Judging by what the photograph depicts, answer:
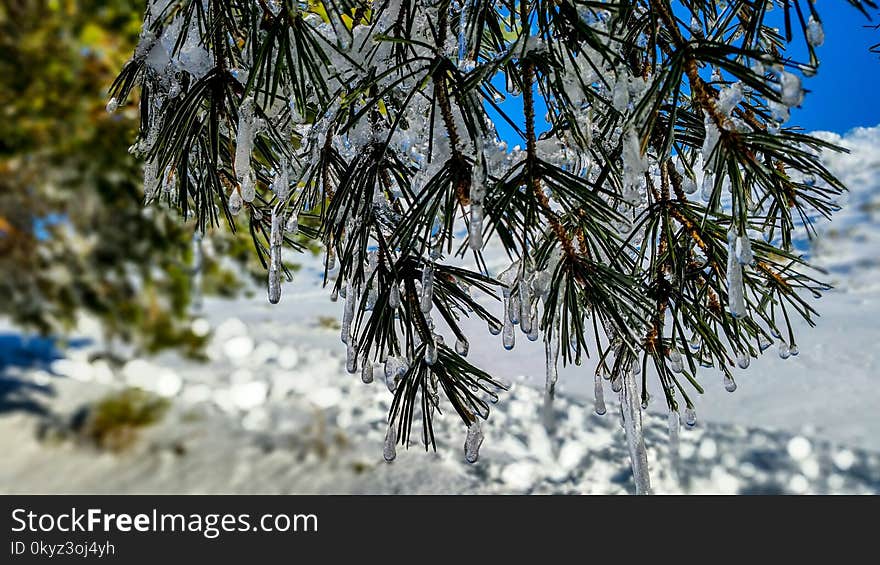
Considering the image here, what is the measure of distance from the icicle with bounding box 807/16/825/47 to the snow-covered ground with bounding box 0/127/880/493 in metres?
1.85

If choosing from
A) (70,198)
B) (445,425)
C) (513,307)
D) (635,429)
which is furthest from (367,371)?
(70,198)

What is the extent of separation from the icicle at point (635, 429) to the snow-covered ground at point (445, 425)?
5.07ft

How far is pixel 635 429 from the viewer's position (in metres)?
0.53

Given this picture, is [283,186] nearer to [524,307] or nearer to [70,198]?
[524,307]

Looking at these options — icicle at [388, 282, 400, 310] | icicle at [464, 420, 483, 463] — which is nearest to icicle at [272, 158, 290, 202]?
icicle at [388, 282, 400, 310]

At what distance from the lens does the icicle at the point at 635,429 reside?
0.52 meters

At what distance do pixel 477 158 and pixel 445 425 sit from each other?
212 cm

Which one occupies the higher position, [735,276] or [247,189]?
[247,189]

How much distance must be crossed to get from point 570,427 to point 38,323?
1967 millimetres

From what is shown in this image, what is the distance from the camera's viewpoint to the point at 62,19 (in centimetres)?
211

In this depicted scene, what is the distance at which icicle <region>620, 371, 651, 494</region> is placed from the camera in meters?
0.52

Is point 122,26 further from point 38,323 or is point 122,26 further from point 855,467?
point 855,467

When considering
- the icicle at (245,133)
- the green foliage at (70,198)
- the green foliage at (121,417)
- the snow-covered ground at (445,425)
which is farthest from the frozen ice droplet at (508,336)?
the green foliage at (121,417)

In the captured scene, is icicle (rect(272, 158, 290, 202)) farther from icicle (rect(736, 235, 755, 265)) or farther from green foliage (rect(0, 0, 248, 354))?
green foliage (rect(0, 0, 248, 354))
